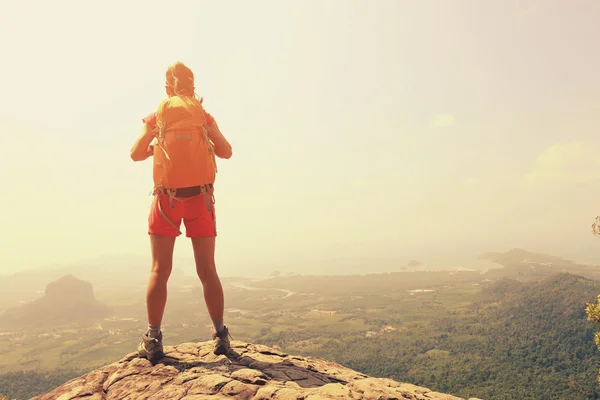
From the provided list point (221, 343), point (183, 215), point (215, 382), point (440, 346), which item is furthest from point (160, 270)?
point (440, 346)

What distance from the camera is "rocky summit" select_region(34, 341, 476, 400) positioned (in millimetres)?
4020

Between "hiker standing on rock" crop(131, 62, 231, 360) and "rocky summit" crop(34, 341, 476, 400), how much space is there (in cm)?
35

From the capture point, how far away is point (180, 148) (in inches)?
195

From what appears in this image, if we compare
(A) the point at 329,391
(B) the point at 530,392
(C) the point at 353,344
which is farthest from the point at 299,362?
(C) the point at 353,344

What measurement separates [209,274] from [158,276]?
77 cm

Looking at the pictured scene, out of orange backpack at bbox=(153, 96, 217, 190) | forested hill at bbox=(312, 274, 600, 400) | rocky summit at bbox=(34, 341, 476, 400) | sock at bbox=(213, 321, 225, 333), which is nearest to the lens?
rocky summit at bbox=(34, 341, 476, 400)

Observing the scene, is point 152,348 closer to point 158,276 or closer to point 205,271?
point 158,276

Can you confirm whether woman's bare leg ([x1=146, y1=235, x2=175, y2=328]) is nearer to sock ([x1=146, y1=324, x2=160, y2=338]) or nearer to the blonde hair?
sock ([x1=146, y1=324, x2=160, y2=338])

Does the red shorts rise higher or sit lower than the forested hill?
higher

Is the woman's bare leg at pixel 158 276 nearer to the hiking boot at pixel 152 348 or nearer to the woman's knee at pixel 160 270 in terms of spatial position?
the woman's knee at pixel 160 270

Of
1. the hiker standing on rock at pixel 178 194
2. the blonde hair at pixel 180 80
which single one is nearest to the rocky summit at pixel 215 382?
the hiker standing on rock at pixel 178 194

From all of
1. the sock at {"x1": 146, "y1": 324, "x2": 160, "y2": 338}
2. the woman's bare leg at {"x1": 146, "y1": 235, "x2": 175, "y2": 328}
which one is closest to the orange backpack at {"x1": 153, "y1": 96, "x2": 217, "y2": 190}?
the woman's bare leg at {"x1": 146, "y1": 235, "x2": 175, "y2": 328}

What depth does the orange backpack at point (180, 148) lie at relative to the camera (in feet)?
16.2

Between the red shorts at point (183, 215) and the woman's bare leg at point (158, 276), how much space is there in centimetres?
15
